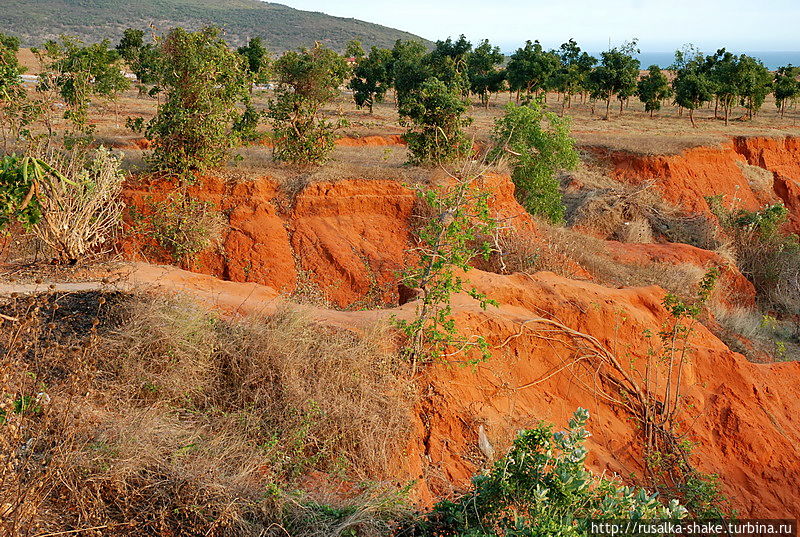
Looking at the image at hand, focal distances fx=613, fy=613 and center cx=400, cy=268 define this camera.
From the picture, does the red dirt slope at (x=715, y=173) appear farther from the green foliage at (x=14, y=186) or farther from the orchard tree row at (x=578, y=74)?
the green foliage at (x=14, y=186)

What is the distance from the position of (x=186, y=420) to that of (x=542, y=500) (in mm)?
3156

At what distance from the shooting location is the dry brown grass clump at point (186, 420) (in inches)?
147

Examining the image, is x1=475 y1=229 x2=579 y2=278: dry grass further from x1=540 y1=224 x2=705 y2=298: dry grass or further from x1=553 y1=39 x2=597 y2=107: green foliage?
x1=553 y1=39 x2=597 y2=107: green foliage

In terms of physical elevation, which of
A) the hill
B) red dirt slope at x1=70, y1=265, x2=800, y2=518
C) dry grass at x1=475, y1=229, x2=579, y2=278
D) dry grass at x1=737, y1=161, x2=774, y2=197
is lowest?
red dirt slope at x1=70, y1=265, x2=800, y2=518

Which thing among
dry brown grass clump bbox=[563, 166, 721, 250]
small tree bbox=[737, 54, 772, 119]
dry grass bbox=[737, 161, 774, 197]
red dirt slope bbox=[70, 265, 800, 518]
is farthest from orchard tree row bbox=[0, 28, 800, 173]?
small tree bbox=[737, 54, 772, 119]

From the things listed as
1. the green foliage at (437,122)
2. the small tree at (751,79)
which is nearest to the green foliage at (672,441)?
the green foliage at (437,122)

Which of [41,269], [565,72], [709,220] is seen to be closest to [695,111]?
[565,72]

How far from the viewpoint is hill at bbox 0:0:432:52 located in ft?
265

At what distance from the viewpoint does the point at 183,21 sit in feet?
317

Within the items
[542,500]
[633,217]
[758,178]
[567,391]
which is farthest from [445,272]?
[758,178]

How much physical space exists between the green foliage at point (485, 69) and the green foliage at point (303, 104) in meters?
28.8

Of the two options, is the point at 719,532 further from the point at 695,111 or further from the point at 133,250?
the point at 695,111

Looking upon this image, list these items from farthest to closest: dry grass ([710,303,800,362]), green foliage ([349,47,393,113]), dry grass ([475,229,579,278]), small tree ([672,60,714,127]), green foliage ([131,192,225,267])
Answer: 1. green foliage ([349,47,393,113])
2. small tree ([672,60,714,127])
3. dry grass ([710,303,800,362])
4. dry grass ([475,229,579,278])
5. green foliage ([131,192,225,267])

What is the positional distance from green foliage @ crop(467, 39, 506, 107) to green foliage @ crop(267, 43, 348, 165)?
28.8m
